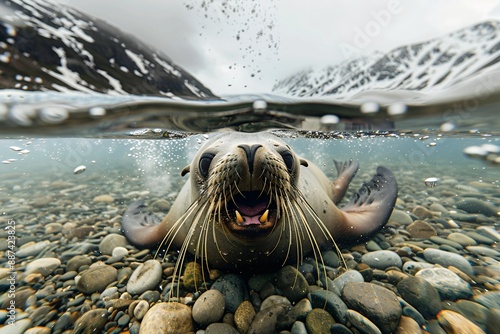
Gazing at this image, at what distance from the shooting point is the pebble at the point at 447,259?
218 centimetres

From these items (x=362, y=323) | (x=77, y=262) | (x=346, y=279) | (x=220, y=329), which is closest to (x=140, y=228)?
(x=77, y=262)

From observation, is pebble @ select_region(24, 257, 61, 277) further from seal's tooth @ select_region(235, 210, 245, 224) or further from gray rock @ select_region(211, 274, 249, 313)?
seal's tooth @ select_region(235, 210, 245, 224)

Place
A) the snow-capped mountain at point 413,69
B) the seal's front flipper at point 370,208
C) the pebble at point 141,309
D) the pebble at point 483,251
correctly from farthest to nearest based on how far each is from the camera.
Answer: the snow-capped mountain at point 413,69, the seal's front flipper at point 370,208, the pebble at point 483,251, the pebble at point 141,309

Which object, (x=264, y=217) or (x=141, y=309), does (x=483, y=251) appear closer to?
(x=264, y=217)

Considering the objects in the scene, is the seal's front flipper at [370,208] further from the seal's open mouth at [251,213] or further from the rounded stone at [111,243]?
the rounded stone at [111,243]

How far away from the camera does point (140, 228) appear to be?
114 inches

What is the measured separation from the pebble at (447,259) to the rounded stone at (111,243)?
3334 mm

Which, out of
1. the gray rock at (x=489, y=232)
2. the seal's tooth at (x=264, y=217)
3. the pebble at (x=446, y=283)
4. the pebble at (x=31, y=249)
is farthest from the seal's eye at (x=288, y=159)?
the pebble at (x=31, y=249)

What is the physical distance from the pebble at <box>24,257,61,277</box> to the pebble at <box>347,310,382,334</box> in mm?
2813

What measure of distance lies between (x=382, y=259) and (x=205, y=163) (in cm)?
193

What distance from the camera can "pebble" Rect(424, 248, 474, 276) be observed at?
7.14 ft

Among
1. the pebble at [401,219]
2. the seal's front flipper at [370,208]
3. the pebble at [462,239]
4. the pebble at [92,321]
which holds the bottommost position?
the pebble at [92,321]

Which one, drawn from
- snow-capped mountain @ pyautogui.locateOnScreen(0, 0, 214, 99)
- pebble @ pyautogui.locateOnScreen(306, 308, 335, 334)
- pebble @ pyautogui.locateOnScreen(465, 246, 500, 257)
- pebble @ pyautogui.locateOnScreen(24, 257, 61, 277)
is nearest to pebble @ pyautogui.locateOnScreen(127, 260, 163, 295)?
pebble @ pyautogui.locateOnScreen(24, 257, 61, 277)

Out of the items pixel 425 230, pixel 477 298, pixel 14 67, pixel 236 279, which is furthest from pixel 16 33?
pixel 425 230
